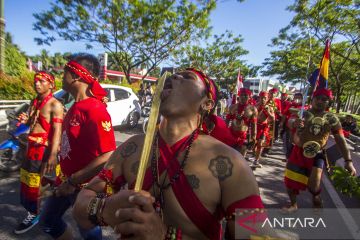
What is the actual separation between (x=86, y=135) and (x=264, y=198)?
12.4 feet

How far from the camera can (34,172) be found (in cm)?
305

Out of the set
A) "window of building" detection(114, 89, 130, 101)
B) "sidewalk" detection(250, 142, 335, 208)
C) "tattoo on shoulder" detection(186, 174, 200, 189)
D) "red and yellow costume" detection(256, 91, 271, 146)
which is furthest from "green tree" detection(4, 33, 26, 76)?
"tattoo on shoulder" detection(186, 174, 200, 189)

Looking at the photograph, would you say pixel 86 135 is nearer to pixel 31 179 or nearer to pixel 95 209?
pixel 95 209

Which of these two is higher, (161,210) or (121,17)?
(121,17)

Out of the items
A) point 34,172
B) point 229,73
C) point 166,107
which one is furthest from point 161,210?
point 229,73

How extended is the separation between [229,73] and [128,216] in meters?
33.3

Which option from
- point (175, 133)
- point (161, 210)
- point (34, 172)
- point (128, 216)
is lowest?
point (34, 172)

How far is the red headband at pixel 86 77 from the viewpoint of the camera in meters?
2.43

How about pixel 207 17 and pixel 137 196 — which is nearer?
pixel 137 196

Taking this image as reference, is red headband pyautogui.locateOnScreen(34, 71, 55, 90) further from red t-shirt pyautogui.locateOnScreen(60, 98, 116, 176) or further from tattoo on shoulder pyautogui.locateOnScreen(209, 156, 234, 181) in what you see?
tattoo on shoulder pyautogui.locateOnScreen(209, 156, 234, 181)

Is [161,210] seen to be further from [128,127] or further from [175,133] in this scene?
[128,127]

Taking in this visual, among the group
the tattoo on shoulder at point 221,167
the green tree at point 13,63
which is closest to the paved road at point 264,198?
the tattoo on shoulder at point 221,167

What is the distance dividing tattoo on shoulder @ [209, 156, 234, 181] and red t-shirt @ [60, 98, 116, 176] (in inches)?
43.4

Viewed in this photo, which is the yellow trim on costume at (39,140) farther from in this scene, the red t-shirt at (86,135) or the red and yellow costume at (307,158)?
the red and yellow costume at (307,158)
